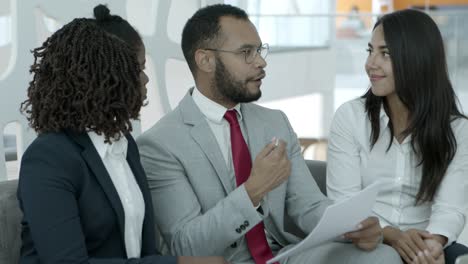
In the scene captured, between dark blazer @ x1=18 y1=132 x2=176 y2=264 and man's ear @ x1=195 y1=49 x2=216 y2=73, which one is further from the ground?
man's ear @ x1=195 y1=49 x2=216 y2=73

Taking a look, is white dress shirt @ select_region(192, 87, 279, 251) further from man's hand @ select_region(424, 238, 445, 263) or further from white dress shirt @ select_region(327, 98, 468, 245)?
man's hand @ select_region(424, 238, 445, 263)

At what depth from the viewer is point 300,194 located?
217 cm

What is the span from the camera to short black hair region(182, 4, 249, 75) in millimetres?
2154

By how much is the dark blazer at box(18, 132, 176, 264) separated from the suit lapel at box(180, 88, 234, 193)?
1.28 ft

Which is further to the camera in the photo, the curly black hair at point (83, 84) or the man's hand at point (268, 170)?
the man's hand at point (268, 170)

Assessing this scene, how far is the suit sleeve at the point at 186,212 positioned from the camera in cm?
182

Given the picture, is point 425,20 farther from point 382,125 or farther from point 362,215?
point 362,215

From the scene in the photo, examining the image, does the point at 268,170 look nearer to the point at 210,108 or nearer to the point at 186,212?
the point at 186,212

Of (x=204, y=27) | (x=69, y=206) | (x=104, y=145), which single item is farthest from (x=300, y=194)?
(x=69, y=206)

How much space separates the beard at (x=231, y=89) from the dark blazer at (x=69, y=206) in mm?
568

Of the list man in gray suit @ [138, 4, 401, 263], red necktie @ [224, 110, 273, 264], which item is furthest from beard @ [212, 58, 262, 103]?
red necktie @ [224, 110, 273, 264]

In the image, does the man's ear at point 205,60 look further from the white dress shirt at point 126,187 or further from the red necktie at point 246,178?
the white dress shirt at point 126,187

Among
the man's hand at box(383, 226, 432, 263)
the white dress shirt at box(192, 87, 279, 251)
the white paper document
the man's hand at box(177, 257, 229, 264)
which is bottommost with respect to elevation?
the man's hand at box(383, 226, 432, 263)

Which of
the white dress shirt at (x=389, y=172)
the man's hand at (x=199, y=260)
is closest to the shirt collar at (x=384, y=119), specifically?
the white dress shirt at (x=389, y=172)
